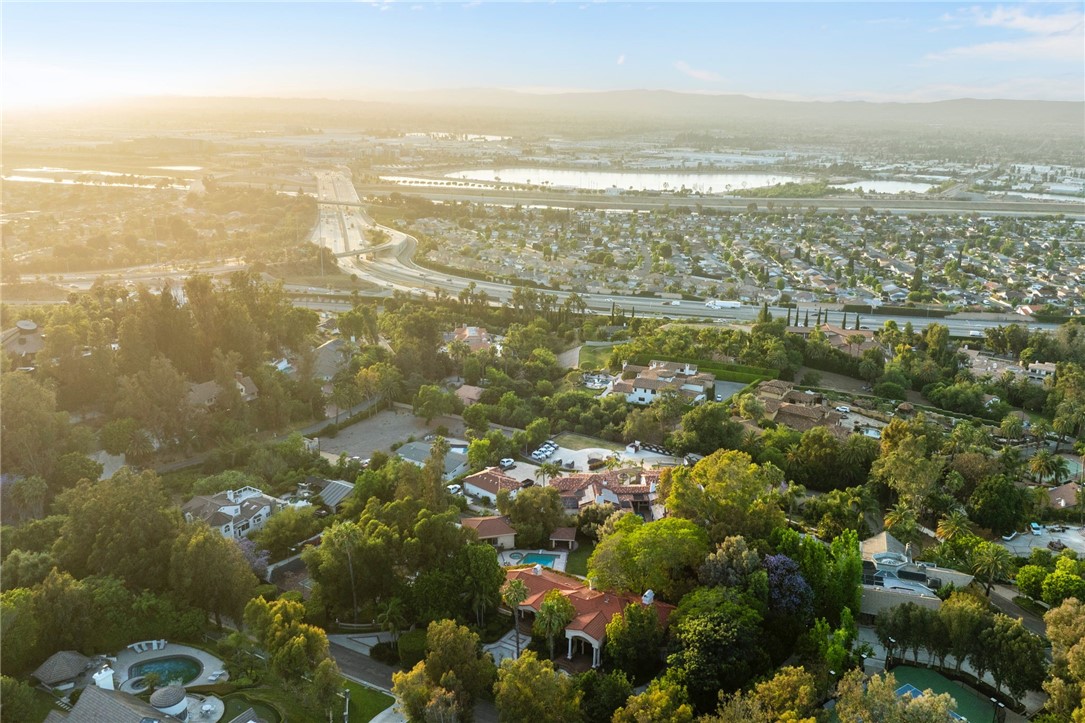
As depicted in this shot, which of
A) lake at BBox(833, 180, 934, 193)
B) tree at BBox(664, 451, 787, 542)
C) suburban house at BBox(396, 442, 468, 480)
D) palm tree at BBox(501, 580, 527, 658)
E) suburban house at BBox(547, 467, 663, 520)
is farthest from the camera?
lake at BBox(833, 180, 934, 193)

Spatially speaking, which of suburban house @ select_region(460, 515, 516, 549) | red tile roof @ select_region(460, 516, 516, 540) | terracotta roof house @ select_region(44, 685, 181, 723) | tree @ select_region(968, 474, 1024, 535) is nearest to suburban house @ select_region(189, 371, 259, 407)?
red tile roof @ select_region(460, 516, 516, 540)

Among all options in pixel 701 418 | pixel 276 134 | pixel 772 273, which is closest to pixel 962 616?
pixel 701 418

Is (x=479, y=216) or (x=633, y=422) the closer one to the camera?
(x=633, y=422)

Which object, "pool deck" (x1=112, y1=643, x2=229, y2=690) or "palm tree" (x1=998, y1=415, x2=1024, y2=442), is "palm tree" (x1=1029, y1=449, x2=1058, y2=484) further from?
"pool deck" (x1=112, y1=643, x2=229, y2=690)

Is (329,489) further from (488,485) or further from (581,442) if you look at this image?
(581,442)

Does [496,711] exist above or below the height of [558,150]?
below

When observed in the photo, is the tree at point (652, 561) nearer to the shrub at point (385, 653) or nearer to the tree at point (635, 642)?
the tree at point (635, 642)

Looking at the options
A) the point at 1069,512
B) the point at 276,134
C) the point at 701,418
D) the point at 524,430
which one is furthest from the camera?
the point at 276,134

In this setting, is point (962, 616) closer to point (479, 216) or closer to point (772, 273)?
point (772, 273)
